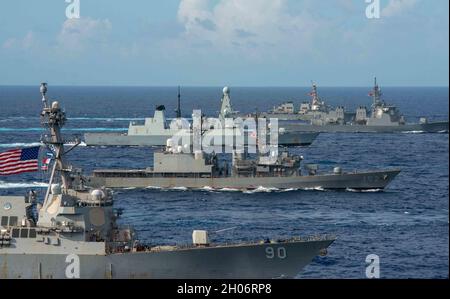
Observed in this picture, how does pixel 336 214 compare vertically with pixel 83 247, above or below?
below

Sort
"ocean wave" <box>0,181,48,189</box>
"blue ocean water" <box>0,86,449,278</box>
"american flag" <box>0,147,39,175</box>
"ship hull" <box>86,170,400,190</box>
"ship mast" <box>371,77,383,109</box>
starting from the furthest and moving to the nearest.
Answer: "ship mast" <box>371,77,383,109</box> → "ship hull" <box>86,170,400,190</box> → "ocean wave" <box>0,181,48,189</box> → "blue ocean water" <box>0,86,449,278</box> → "american flag" <box>0,147,39,175</box>

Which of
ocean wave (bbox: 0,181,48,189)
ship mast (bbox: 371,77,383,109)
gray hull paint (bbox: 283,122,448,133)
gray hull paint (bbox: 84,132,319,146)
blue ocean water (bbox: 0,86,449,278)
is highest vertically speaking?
ship mast (bbox: 371,77,383,109)

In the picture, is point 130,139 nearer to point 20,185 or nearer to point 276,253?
point 20,185

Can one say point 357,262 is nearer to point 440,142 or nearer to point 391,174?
point 391,174

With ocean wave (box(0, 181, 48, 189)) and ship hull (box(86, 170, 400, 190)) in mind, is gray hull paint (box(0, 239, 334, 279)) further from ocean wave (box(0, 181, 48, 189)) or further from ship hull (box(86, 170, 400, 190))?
ocean wave (box(0, 181, 48, 189))

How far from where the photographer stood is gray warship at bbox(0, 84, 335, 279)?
37.3 metres

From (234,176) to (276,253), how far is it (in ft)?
109

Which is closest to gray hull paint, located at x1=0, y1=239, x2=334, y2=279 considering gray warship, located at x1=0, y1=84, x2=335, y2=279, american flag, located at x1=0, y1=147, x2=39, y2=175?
gray warship, located at x1=0, y1=84, x2=335, y2=279

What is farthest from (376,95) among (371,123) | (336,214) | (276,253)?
(276,253)

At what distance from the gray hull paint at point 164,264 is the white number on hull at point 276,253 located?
52mm

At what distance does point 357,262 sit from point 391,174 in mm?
28744

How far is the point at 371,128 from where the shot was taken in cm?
12725

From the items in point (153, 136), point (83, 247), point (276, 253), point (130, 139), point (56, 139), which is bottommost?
point (276, 253)

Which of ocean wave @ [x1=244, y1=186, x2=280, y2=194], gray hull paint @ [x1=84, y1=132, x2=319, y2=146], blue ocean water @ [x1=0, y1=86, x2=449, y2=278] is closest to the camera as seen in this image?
blue ocean water @ [x1=0, y1=86, x2=449, y2=278]
